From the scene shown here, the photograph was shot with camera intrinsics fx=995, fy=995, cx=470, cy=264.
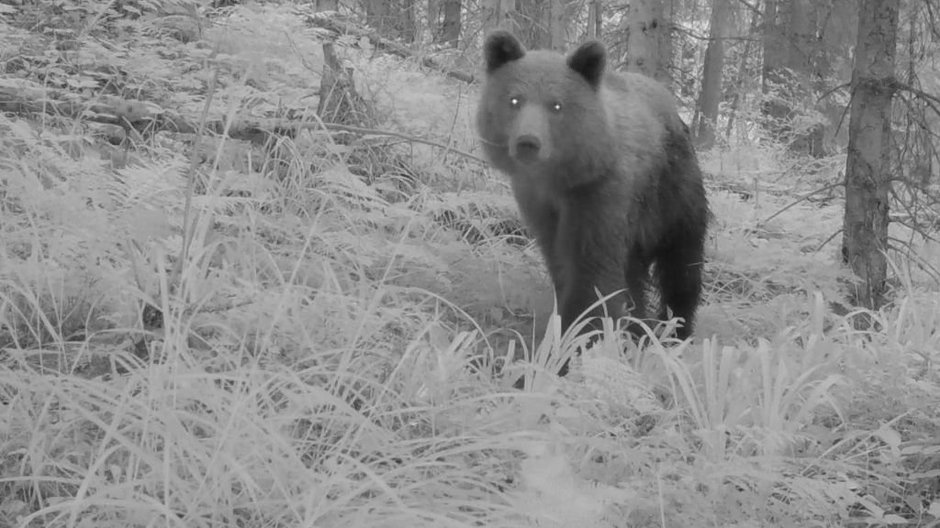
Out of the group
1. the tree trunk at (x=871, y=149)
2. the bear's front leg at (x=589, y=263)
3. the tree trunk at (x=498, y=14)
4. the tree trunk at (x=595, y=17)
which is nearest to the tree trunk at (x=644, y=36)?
the tree trunk at (x=871, y=149)

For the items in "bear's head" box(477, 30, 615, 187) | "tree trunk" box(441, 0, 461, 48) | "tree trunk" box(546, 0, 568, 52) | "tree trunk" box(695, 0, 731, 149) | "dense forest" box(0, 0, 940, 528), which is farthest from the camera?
"tree trunk" box(695, 0, 731, 149)

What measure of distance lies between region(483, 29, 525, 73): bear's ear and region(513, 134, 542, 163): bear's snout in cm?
63

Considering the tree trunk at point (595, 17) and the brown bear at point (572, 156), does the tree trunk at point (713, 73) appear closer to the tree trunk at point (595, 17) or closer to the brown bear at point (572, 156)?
the tree trunk at point (595, 17)

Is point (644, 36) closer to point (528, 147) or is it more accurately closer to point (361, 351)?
point (528, 147)

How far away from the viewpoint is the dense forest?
283 cm

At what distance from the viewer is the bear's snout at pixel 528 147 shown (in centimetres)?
482

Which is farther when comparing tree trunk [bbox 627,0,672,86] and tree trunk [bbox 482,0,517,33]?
tree trunk [bbox 482,0,517,33]

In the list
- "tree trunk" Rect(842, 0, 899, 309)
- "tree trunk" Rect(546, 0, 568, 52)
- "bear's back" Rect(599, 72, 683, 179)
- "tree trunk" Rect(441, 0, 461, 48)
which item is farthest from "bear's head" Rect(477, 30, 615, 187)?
"tree trunk" Rect(441, 0, 461, 48)

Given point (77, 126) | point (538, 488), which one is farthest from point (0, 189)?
point (538, 488)

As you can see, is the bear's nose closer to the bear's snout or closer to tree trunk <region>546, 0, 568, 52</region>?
the bear's snout

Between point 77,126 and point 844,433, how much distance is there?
411 cm

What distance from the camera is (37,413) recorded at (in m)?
3.07

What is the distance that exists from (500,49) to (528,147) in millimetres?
676

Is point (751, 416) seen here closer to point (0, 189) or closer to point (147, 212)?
point (147, 212)
